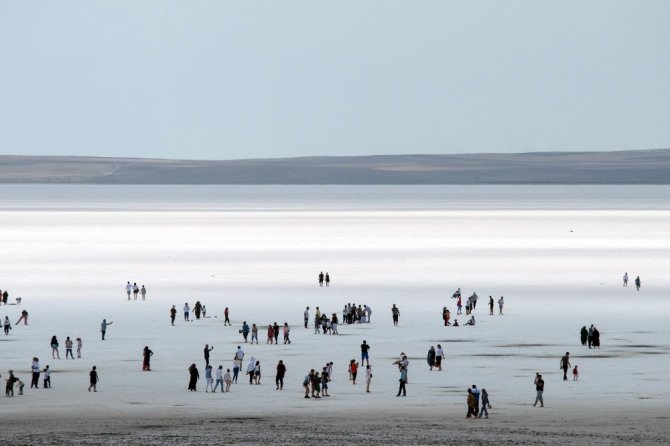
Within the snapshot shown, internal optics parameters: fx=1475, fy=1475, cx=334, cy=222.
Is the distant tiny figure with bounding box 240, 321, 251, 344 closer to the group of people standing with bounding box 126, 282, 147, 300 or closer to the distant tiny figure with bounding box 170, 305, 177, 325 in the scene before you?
the distant tiny figure with bounding box 170, 305, 177, 325

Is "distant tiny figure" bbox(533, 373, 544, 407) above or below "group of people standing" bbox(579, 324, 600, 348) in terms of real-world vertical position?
below

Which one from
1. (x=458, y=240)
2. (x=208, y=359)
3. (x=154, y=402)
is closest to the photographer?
(x=154, y=402)

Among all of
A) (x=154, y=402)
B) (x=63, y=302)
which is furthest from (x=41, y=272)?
(x=154, y=402)

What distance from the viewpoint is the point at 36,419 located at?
→ 100 ft

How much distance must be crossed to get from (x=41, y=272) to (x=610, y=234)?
178 ft

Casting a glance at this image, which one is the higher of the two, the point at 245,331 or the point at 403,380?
the point at 245,331

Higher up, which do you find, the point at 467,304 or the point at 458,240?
the point at 458,240

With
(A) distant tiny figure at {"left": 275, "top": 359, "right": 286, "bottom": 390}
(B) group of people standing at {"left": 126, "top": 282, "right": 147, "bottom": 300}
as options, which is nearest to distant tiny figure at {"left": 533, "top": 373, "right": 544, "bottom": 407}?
(A) distant tiny figure at {"left": 275, "top": 359, "right": 286, "bottom": 390}

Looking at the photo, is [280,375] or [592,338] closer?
[280,375]

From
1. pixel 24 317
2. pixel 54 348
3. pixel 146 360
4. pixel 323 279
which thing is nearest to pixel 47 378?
pixel 146 360

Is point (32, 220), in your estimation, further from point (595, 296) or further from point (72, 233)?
point (595, 296)

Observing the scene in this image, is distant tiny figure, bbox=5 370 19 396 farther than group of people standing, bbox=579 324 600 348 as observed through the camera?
No

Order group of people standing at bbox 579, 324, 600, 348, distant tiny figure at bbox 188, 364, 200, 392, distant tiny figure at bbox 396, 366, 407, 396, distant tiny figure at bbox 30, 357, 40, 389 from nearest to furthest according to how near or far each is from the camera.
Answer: distant tiny figure at bbox 396, 366, 407, 396 → distant tiny figure at bbox 188, 364, 200, 392 → distant tiny figure at bbox 30, 357, 40, 389 → group of people standing at bbox 579, 324, 600, 348

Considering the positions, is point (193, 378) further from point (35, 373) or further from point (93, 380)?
point (35, 373)
